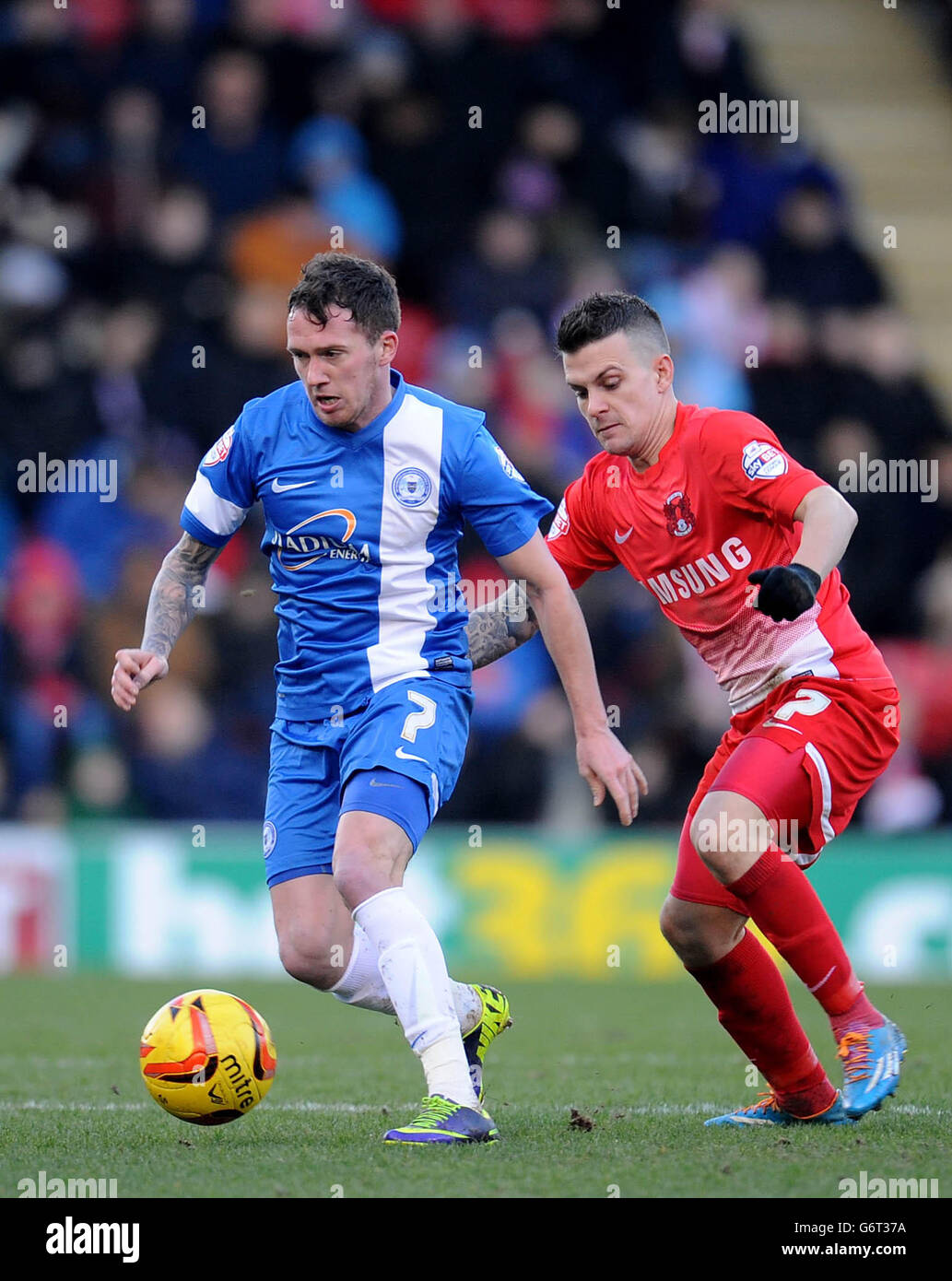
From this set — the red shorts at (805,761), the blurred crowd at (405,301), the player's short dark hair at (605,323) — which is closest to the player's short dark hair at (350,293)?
the player's short dark hair at (605,323)

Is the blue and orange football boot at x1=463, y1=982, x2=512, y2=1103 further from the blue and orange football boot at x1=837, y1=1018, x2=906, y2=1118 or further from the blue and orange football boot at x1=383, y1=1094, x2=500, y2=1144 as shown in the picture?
the blue and orange football boot at x1=837, y1=1018, x2=906, y2=1118

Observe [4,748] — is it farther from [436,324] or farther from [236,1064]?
[236,1064]

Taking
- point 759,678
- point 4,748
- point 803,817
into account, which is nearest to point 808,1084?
point 803,817

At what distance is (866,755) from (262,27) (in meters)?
10.3

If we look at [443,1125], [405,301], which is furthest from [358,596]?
[405,301]

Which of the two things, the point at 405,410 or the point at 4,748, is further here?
the point at 4,748

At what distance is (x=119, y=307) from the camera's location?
1206cm

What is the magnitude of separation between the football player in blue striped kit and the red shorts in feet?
1.47

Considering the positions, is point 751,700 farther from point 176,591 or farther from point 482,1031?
point 176,591

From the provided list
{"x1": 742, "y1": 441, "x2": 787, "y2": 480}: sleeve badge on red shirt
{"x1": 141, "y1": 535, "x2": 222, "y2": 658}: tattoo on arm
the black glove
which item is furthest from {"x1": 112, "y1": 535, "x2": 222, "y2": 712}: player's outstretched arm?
the black glove

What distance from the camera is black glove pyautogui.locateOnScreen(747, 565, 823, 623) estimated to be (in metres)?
4.50

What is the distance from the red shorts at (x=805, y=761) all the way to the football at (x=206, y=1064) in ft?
4.27

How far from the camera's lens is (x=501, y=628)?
5477mm
